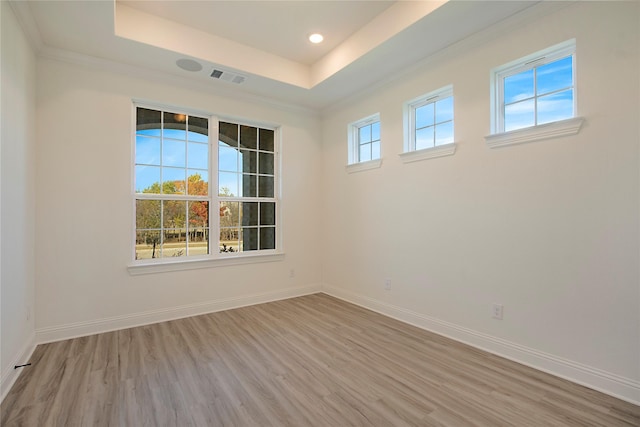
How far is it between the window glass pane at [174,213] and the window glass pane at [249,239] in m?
0.81

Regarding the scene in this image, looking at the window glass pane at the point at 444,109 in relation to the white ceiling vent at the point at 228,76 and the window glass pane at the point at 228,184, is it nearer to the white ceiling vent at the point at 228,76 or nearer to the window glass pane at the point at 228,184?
the white ceiling vent at the point at 228,76

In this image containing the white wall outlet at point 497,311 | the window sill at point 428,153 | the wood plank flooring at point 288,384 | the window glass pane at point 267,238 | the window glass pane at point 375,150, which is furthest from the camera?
the window glass pane at point 267,238

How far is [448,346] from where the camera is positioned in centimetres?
284

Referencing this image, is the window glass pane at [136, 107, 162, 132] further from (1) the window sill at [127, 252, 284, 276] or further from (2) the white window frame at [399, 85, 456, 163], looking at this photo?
(2) the white window frame at [399, 85, 456, 163]

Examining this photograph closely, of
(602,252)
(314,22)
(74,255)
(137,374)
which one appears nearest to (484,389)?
(602,252)

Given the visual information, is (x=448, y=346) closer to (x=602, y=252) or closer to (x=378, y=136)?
(x=602, y=252)

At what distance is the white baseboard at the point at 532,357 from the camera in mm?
2053

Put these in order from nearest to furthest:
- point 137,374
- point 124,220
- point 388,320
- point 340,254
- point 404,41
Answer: point 137,374 → point 404,41 → point 124,220 → point 388,320 → point 340,254

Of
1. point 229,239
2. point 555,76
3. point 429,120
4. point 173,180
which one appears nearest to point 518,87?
point 555,76

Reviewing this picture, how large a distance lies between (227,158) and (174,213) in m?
1.00

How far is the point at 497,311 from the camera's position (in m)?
2.71

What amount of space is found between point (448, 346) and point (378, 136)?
2.61 meters

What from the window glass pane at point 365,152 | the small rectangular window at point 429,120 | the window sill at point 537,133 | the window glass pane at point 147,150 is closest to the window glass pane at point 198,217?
the window glass pane at point 147,150

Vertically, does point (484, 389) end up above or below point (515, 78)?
below
